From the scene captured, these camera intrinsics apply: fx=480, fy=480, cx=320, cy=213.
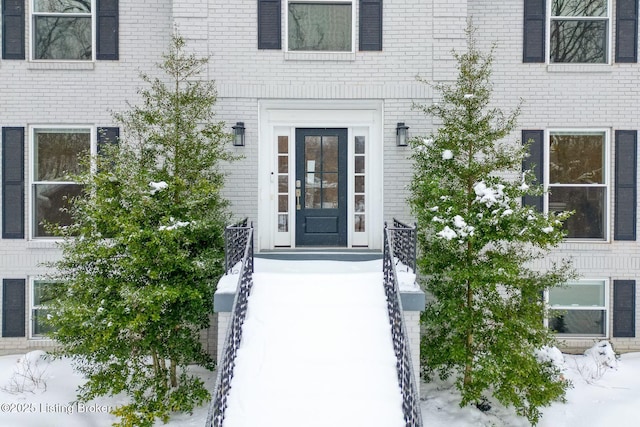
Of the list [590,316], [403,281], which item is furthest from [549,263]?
Result: [403,281]

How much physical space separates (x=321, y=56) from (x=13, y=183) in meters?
5.95

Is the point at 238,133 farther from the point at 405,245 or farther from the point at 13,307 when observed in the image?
the point at 13,307

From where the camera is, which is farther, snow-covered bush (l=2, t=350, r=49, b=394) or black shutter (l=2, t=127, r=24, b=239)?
black shutter (l=2, t=127, r=24, b=239)

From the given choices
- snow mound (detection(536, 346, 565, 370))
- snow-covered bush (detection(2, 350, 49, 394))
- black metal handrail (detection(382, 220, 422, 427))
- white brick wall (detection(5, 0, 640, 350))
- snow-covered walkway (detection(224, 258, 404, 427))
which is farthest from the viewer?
white brick wall (detection(5, 0, 640, 350))

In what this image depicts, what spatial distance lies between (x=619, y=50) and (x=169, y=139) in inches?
316

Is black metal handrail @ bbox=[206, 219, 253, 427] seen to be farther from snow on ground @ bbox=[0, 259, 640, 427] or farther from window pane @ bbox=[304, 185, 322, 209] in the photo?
window pane @ bbox=[304, 185, 322, 209]

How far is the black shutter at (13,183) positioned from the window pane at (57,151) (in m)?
0.28

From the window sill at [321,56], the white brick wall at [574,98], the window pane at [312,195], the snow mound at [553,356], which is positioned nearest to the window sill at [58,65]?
the window sill at [321,56]

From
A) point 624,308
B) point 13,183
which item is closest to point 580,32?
point 624,308

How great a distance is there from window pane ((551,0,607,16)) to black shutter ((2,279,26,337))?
1087 centimetres

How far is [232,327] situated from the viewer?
552 centimetres

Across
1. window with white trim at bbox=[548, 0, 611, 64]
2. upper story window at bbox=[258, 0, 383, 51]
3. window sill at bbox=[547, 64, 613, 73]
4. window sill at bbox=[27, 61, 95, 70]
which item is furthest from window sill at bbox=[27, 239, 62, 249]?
window with white trim at bbox=[548, 0, 611, 64]

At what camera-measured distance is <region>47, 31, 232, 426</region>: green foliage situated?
6.25m

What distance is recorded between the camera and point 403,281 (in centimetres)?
640
